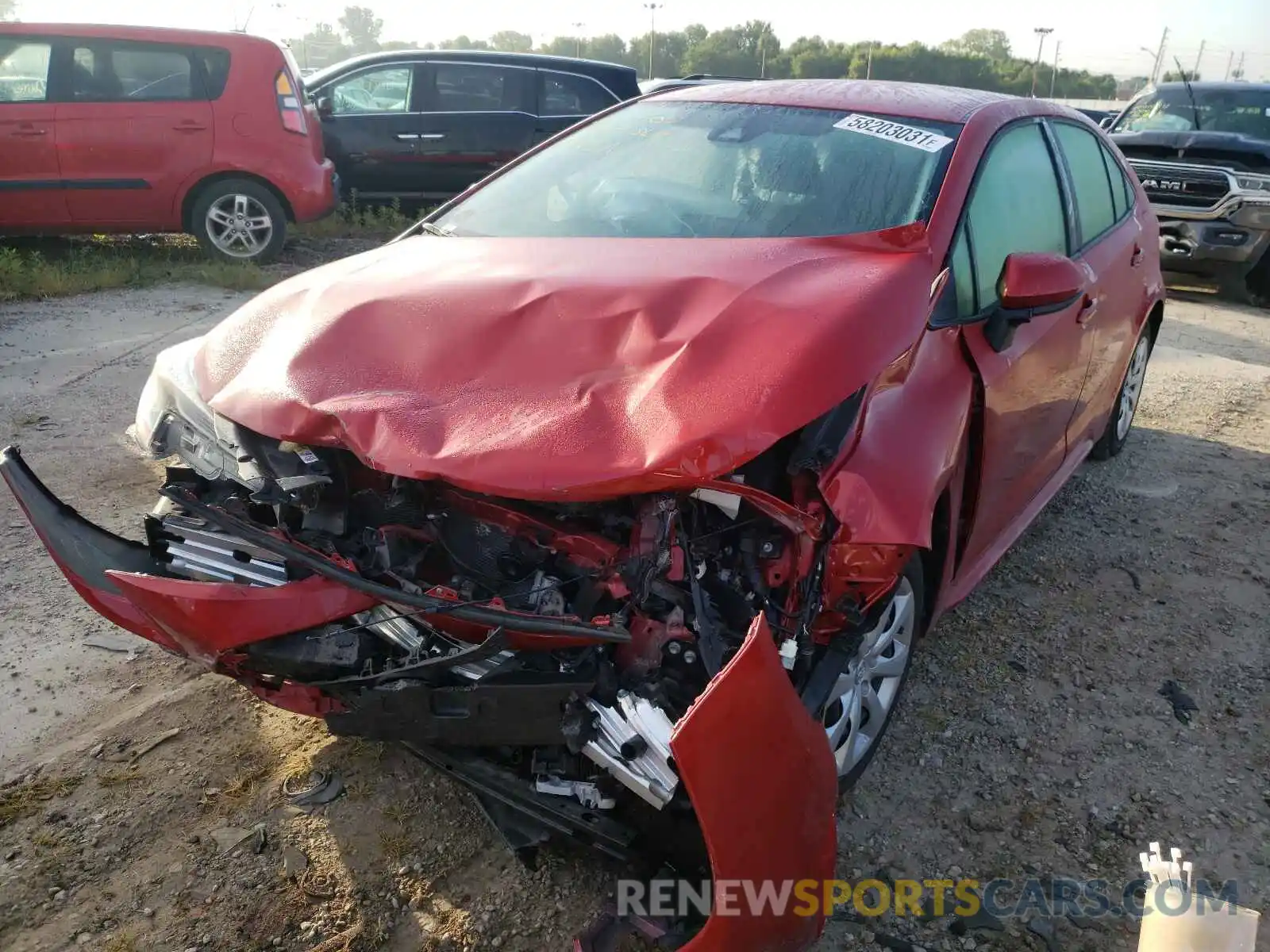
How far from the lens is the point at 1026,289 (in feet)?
8.84

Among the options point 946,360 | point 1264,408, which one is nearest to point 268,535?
point 946,360

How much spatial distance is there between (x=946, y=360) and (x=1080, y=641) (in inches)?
57.2

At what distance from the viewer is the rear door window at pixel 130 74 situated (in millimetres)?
7430

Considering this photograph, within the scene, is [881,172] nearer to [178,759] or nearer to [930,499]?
[930,499]

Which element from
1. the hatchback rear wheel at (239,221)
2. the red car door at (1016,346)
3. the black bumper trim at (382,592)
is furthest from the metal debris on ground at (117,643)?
the hatchback rear wheel at (239,221)

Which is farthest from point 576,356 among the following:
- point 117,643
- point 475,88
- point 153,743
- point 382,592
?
point 475,88

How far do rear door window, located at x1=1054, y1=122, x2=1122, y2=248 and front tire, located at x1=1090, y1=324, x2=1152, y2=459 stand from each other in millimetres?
936

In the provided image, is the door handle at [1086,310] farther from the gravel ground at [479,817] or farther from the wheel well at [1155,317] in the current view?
the wheel well at [1155,317]

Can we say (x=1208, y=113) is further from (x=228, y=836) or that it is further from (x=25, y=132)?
(x=228, y=836)

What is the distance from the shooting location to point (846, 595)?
2.28m

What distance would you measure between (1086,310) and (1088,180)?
0.76 metres

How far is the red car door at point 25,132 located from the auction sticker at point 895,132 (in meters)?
6.61

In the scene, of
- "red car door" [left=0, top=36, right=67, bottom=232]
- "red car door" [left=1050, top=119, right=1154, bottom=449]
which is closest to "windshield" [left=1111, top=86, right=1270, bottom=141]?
"red car door" [left=1050, top=119, right=1154, bottom=449]

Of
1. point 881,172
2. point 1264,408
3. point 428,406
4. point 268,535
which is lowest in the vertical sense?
point 1264,408
